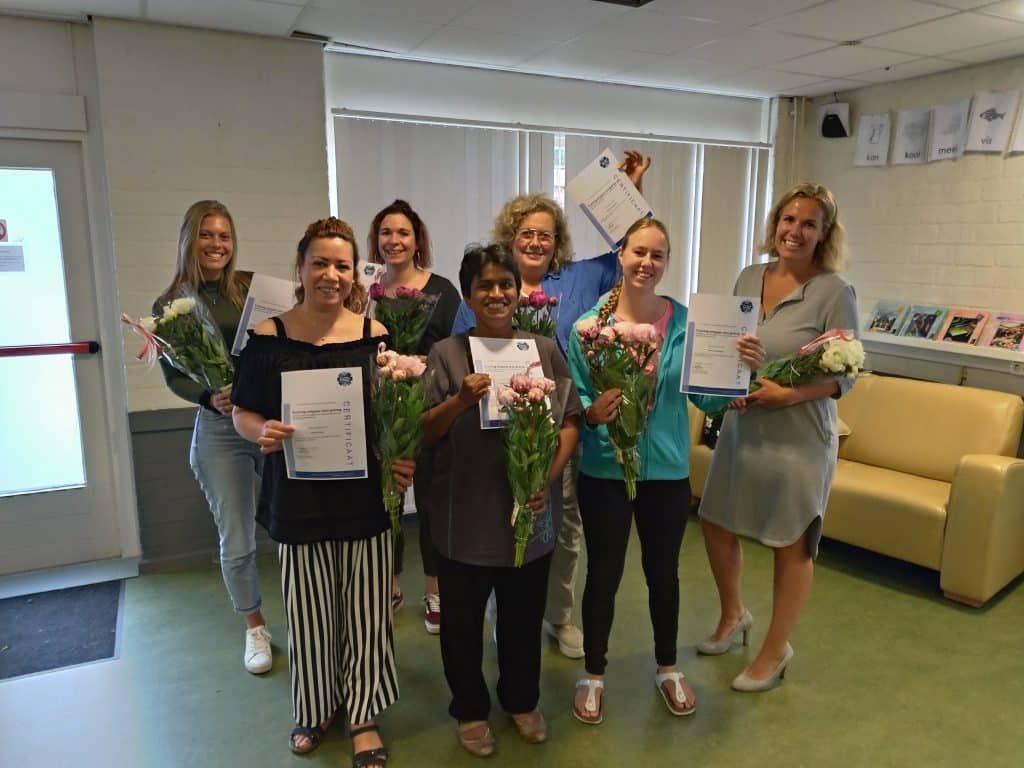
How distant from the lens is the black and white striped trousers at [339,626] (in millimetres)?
2002

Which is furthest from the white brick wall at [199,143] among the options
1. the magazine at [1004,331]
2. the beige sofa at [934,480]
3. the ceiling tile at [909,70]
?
the magazine at [1004,331]

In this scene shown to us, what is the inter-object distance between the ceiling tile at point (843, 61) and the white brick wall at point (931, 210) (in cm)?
47

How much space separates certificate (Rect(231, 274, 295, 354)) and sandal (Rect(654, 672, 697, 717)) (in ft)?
5.56

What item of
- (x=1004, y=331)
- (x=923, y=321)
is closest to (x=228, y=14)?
(x=923, y=321)

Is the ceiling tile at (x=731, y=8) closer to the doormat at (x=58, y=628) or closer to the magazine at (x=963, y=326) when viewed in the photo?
the magazine at (x=963, y=326)

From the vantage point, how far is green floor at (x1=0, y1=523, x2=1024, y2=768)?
2160 mm

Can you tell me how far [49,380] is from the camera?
11.2ft

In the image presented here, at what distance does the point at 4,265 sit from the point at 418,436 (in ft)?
8.55

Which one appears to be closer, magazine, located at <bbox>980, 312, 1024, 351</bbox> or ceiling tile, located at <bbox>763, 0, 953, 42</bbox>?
ceiling tile, located at <bbox>763, 0, 953, 42</bbox>

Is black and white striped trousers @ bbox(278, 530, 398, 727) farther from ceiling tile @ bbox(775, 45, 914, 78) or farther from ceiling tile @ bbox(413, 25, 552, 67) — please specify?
ceiling tile @ bbox(775, 45, 914, 78)

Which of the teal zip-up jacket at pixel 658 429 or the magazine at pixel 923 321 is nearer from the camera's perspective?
the teal zip-up jacket at pixel 658 429

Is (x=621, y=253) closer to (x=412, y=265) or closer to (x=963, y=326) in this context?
(x=412, y=265)

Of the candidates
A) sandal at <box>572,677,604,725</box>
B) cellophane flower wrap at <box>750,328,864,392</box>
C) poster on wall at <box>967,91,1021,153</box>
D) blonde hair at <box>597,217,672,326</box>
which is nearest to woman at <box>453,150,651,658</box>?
blonde hair at <box>597,217,672,326</box>

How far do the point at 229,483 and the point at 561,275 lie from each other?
135 centimetres
